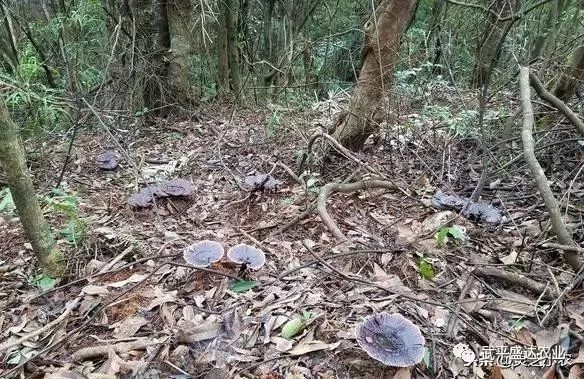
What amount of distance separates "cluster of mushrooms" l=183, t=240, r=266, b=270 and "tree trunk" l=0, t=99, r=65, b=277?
83 cm

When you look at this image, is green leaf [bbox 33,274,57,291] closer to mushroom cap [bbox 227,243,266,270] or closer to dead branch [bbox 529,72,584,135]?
mushroom cap [bbox 227,243,266,270]

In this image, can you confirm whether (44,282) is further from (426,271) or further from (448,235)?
(448,235)

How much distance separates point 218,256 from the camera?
2.37 metres

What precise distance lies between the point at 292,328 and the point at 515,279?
4.37 ft

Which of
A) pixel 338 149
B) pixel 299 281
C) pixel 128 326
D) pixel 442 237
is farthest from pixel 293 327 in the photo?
pixel 338 149

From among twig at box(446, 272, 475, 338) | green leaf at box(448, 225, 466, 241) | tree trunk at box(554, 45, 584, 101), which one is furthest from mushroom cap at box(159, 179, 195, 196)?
tree trunk at box(554, 45, 584, 101)

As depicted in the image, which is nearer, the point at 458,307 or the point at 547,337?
the point at 547,337

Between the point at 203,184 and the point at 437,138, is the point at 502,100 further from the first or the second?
the point at 203,184

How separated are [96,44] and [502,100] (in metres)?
6.30

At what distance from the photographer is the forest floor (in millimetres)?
1908

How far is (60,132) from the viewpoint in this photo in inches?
199

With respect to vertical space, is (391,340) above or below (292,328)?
above

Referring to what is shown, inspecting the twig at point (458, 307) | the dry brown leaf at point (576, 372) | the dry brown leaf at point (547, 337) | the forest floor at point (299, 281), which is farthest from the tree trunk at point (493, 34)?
the dry brown leaf at point (576, 372)

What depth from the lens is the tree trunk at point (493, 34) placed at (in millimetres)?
3644
